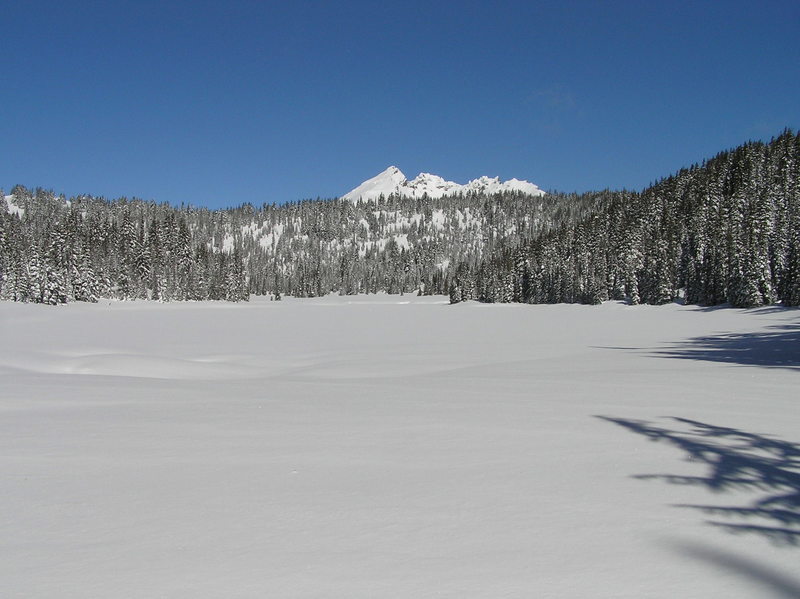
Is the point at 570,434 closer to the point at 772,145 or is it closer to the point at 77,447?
the point at 77,447

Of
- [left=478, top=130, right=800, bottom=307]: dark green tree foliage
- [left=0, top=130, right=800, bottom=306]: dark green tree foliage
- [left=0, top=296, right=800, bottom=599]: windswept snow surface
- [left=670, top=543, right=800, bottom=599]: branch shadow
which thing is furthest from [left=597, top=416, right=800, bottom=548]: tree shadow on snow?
[left=478, top=130, right=800, bottom=307]: dark green tree foliage

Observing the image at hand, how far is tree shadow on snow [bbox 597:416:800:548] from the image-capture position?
118 inches

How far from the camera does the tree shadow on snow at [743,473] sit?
2.99 metres

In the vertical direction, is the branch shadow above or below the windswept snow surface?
below

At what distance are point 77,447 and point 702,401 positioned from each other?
26.2ft

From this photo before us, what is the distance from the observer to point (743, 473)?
3865 mm

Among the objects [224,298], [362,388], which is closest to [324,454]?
[362,388]

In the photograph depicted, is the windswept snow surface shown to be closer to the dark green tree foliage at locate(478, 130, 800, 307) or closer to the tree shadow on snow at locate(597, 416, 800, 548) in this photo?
the tree shadow on snow at locate(597, 416, 800, 548)

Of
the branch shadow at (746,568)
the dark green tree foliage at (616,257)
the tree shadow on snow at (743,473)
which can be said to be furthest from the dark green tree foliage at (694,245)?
the branch shadow at (746,568)

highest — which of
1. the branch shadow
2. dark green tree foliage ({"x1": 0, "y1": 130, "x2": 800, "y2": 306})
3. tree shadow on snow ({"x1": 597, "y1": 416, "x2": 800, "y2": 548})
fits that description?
dark green tree foliage ({"x1": 0, "y1": 130, "x2": 800, "y2": 306})

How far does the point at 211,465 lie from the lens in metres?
4.26

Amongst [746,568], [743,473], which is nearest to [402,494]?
[746,568]

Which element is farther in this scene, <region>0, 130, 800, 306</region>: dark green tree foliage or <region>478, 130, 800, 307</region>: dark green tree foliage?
<region>0, 130, 800, 306</region>: dark green tree foliage

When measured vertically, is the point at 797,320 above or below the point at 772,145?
below
